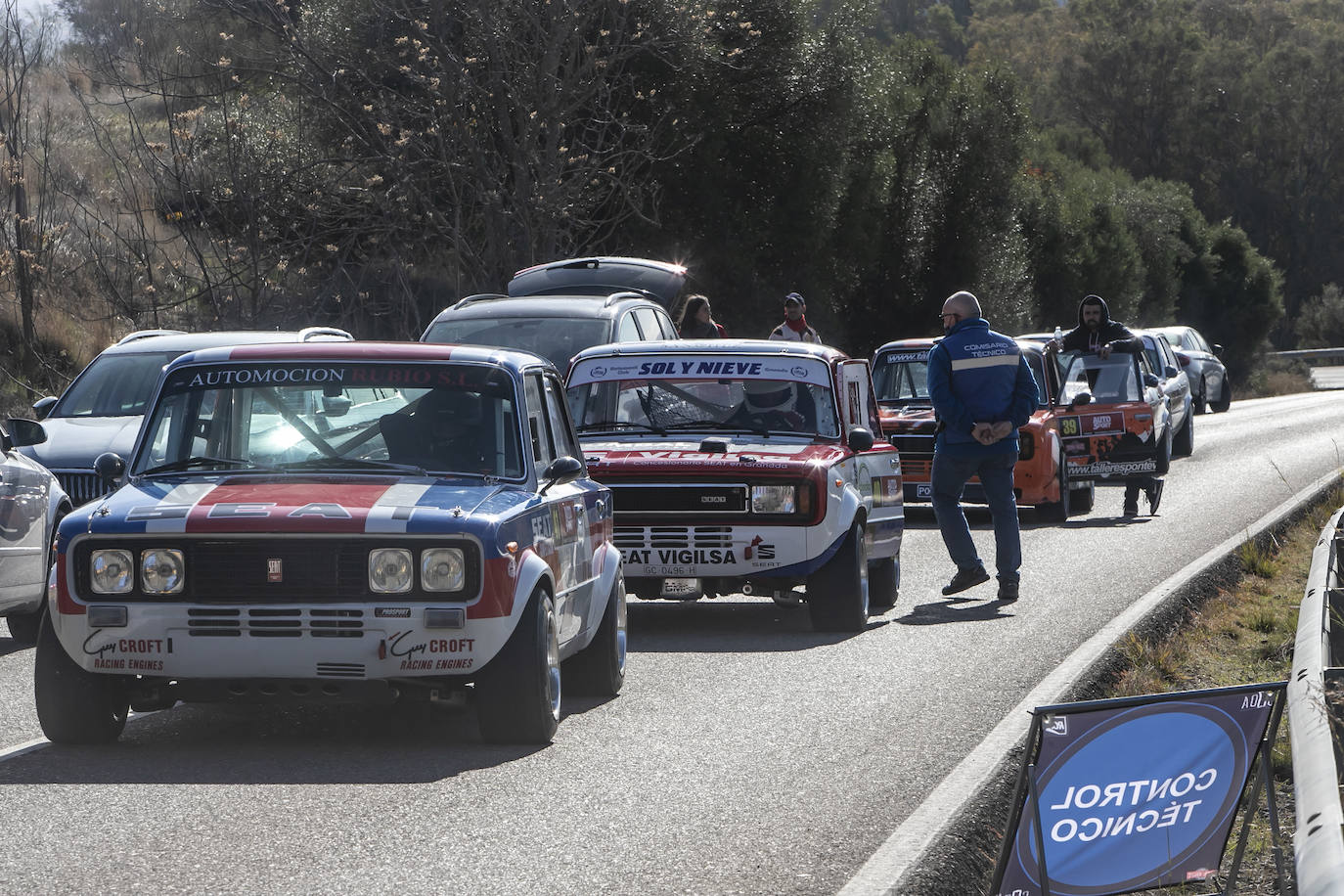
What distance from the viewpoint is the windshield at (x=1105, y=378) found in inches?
798

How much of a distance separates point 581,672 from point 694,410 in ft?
11.3

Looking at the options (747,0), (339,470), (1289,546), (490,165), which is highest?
(747,0)

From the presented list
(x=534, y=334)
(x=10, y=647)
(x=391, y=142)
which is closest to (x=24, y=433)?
(x=10, y=647)

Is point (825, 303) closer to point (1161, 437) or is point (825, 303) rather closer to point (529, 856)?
point (1161, 437)


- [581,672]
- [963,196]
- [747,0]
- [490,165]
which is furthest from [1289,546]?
[963,196]

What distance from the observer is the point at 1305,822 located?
461cm

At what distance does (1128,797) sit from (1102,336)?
50.6 feet

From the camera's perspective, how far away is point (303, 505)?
7.18 metres

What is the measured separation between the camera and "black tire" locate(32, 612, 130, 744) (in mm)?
7301

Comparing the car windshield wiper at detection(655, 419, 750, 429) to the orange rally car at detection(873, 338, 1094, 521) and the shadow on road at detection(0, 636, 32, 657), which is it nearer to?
the shadow on road at detection(0, 636, 32, 657)

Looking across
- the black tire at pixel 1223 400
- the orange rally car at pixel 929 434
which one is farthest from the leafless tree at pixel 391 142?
the black tire at pixel 1223 400

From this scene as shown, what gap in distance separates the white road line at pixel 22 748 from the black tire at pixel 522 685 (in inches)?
70.8

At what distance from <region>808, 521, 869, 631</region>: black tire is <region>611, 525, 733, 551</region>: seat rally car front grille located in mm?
605

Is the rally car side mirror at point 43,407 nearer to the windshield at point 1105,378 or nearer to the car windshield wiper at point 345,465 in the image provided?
the car windshield wiper at point 345,465
